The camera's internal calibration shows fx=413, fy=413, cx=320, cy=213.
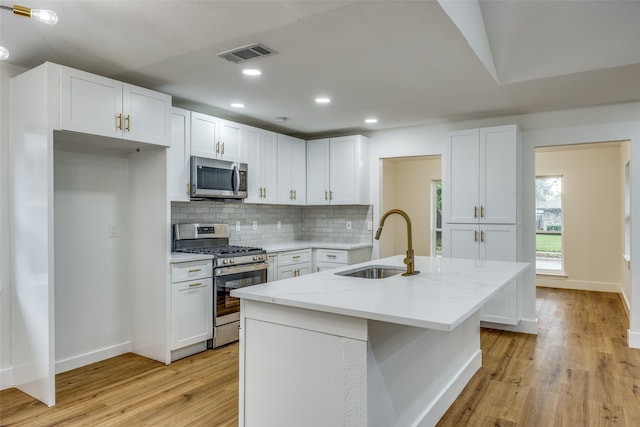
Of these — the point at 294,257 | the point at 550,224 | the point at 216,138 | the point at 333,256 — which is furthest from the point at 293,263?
the point at 550,224

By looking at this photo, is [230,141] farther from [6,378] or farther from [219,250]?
[6,378]

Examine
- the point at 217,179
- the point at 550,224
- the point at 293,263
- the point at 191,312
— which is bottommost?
the point at 191,312

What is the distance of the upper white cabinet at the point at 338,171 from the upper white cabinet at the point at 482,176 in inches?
42.0

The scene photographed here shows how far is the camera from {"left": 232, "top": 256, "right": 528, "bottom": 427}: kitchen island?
68.2 inches

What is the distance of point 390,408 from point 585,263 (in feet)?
20.7

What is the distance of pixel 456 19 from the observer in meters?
2.31

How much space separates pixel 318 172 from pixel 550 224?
15.0 ft

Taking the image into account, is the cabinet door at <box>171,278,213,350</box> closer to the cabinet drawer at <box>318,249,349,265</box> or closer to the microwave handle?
the microwave handle

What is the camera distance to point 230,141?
4312 mm

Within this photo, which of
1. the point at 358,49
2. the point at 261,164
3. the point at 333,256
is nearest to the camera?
the point at 358,49

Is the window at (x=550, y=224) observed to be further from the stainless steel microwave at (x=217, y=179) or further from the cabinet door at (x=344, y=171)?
the stainless steel microwave at (x=217, y=179)

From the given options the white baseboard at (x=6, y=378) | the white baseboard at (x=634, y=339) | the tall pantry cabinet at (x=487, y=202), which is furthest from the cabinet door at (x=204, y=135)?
the white baseboard at (x=634, y=339)

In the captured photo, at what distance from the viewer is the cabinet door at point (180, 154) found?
145 inches

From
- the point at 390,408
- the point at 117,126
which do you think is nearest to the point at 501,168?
the point at 390,408
